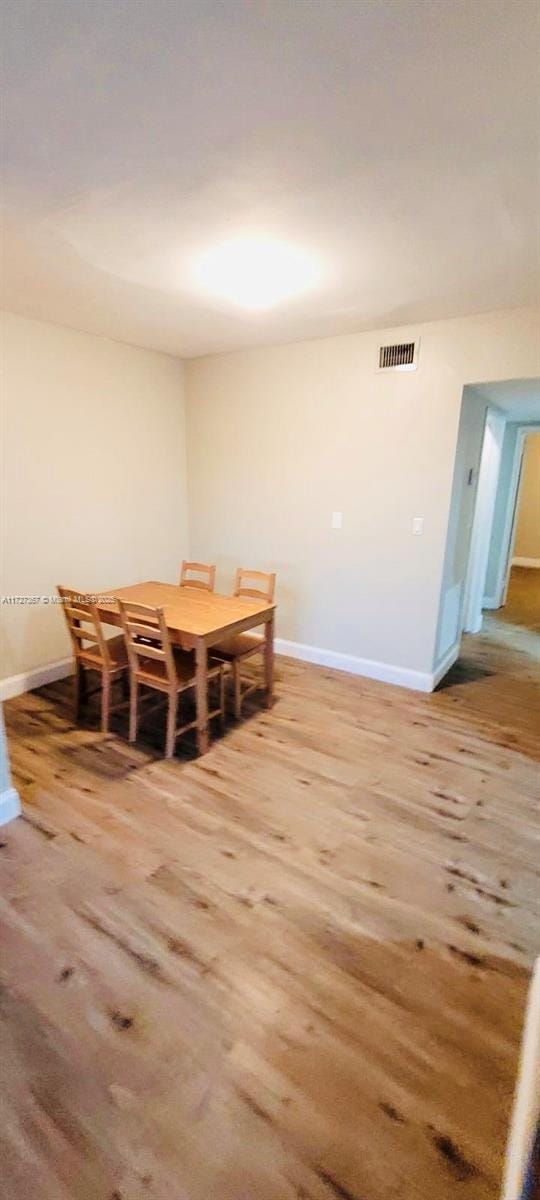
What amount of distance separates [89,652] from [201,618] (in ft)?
2.45

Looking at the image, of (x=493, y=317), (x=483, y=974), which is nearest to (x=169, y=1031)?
(x=483, y=974)

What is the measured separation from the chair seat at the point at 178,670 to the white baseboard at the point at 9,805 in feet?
2.66

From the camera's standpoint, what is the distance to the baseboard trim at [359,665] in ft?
12.1

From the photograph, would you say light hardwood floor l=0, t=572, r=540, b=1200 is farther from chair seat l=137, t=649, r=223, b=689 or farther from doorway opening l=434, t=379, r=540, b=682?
doorway opening l=434, t=379, r=540, b=682

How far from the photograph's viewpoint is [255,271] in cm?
239

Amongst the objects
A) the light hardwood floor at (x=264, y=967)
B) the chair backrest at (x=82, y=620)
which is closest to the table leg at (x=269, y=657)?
the light hardwood floor at (x=264, y=967)

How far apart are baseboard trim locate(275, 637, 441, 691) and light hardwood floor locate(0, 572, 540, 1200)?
30.9 inches

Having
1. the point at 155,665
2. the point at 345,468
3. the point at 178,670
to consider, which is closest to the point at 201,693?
the point at 178,670

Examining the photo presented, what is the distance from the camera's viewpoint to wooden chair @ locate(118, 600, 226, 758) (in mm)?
2609

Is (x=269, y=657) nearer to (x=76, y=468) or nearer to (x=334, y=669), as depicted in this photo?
(x=334, y=669)

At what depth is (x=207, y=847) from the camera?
84.0 inches

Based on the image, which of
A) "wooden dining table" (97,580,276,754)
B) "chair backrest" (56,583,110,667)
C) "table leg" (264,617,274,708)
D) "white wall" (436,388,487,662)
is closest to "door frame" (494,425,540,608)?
"white wall" (436,388,487,662)

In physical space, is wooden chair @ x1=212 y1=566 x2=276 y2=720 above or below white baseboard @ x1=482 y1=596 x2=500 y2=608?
above

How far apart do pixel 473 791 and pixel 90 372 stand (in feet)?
11.9
